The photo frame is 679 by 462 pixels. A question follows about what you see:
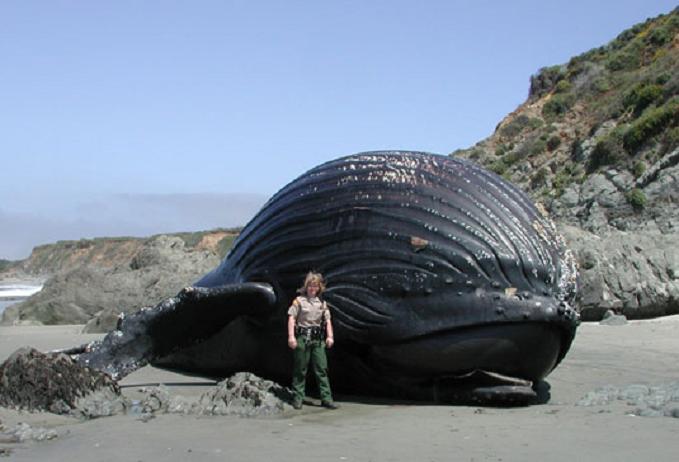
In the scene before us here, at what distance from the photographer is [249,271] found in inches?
251

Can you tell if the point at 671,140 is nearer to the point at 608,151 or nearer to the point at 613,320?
the point at 608,151

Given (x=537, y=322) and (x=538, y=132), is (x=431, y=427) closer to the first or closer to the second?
(x=537, y=322)

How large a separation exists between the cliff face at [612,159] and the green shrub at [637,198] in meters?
0.04

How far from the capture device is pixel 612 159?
3048cm

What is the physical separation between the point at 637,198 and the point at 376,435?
20175 millimetres

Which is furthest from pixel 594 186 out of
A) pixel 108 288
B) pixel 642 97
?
pixel 108 288

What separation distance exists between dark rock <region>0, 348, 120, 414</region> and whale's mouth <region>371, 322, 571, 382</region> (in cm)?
181

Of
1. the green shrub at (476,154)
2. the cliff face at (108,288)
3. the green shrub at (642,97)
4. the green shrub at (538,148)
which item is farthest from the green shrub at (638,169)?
the green shrub at (476,154)

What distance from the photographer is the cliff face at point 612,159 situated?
45.1 feet

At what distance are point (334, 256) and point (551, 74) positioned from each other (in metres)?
53.2

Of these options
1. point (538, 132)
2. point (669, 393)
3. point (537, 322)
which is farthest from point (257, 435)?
point (538, 132)

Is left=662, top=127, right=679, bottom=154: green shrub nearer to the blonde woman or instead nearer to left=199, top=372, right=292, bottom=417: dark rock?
the blonde woman

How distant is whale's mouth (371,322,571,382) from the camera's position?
5523 mm

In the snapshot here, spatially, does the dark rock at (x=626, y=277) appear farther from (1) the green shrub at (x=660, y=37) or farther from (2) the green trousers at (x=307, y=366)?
(1) the green shrub at (x=660, y=37)
